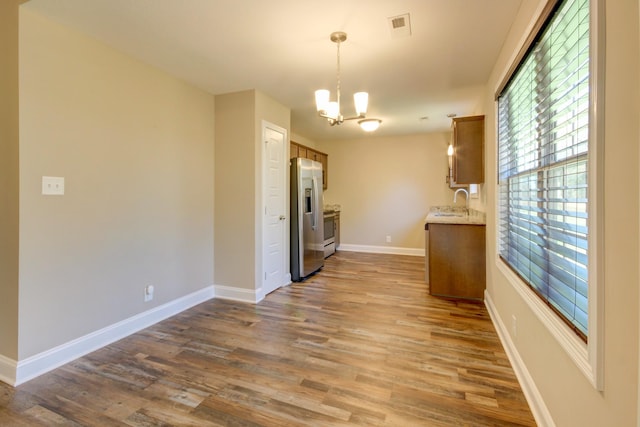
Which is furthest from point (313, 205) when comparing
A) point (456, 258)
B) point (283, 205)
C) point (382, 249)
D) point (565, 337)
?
point (565, 337)

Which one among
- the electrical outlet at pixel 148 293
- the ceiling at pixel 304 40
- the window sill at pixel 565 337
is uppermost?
the ceiling at pixel 304 40

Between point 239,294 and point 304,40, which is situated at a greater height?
point 304,40

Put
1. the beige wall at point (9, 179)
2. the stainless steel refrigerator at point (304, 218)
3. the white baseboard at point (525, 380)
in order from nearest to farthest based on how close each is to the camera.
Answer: the white baseboard at point (525, 380) → the beige wall at point (9, 179) → the stainless steel refrigerator at point (304, 218)

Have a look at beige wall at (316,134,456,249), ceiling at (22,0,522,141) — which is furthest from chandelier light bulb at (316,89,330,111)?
beige wall at (316,134,456,249)

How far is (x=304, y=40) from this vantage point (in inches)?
96.3

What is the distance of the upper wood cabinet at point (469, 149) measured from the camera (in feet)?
11.4

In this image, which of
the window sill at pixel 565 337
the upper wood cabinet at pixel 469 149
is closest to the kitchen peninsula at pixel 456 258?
the upper wood cabinet at pixel 469 149

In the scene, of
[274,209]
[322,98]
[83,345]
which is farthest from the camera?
[274,209]

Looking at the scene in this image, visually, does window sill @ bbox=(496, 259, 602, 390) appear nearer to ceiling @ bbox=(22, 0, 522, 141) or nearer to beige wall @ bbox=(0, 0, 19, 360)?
ceiling @ bbox=(22, 0, 522, 141)

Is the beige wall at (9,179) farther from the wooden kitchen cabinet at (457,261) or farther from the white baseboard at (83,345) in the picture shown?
the wooden kitchen cabinet at (457,261)

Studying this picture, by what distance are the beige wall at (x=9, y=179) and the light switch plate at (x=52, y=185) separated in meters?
0.14

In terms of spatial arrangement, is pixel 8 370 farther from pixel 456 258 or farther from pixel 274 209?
pixel 456 258

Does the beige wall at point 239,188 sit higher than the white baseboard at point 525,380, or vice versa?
the beige wall at point 239,188

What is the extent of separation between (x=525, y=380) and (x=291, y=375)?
1460 millimetres
